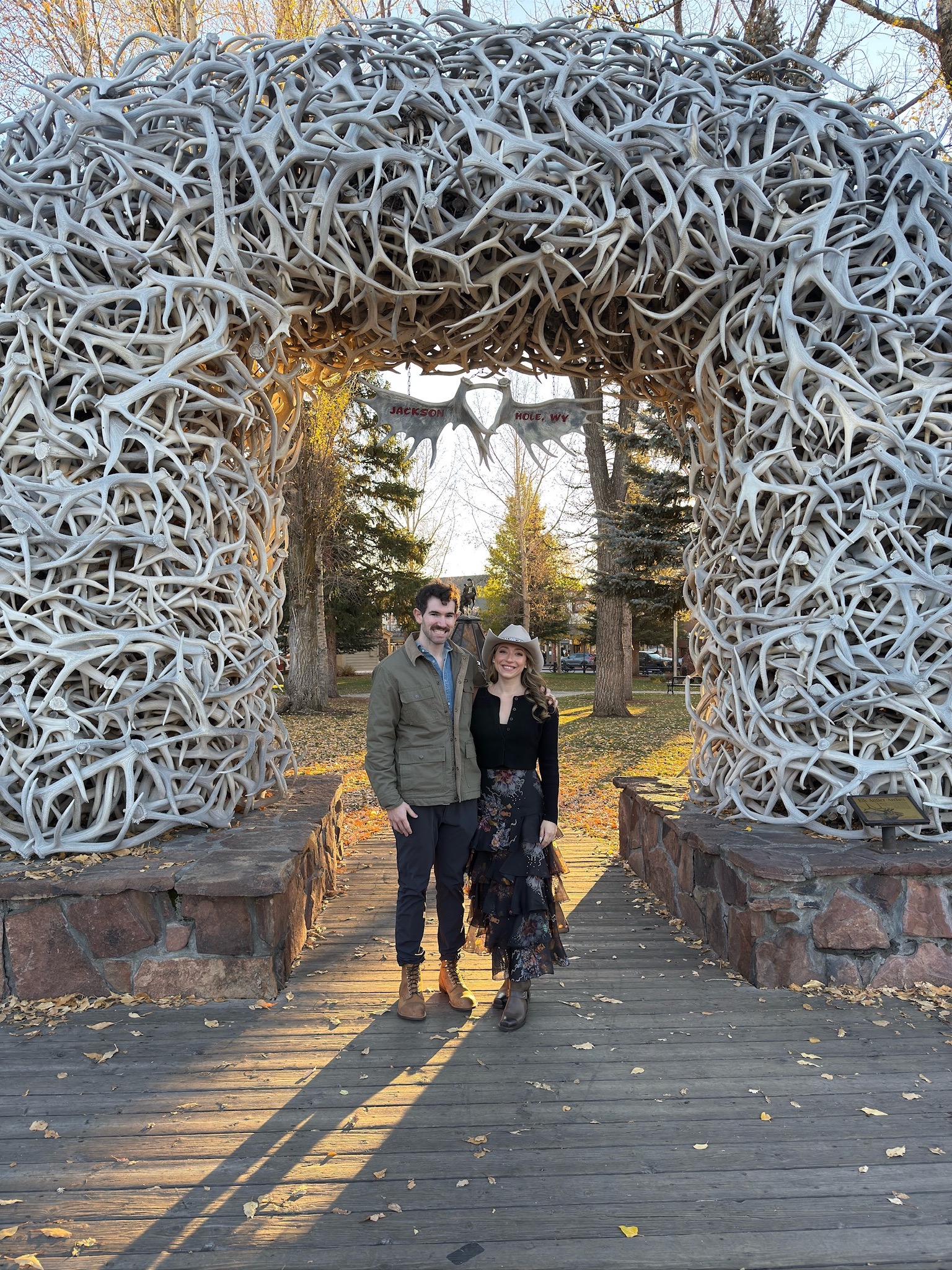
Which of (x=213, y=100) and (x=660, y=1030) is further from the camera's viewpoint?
(x=213, y=100)

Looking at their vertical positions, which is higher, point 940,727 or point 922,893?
point 940,727

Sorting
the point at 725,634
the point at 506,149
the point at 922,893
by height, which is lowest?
the point at 922,893

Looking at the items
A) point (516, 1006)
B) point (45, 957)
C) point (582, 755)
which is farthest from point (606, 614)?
point (45, 957)

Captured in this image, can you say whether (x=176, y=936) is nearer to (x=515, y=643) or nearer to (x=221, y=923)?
(x=221, y=923)

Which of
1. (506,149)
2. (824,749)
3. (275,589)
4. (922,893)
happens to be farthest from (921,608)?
(275,589)

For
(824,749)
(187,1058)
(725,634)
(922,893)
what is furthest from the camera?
(725,634)

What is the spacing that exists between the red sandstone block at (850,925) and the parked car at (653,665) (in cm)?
2943

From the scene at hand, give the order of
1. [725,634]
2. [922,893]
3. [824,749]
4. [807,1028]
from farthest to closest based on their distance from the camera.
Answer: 1. [725,634]
2. [824,749]
3. [922,893]
4. [807,1028]

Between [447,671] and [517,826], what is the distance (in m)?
0.73

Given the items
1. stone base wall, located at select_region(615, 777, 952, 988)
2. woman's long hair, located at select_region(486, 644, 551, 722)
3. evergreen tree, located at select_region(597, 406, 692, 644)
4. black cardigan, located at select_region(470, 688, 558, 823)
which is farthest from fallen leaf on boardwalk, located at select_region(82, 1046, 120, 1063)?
evergreen tree, located at select_region(597, 406, 692, 644)

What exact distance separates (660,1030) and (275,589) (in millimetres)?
2877

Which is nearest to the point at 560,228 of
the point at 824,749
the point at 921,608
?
the point at 921,608

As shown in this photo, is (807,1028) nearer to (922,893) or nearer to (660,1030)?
(660,1030)

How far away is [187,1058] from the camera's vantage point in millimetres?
3033
